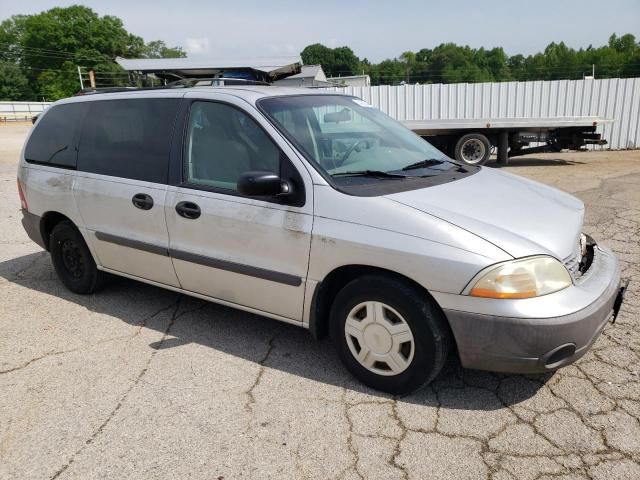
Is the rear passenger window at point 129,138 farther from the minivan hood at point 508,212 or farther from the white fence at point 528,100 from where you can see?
the white fence at point 528,100

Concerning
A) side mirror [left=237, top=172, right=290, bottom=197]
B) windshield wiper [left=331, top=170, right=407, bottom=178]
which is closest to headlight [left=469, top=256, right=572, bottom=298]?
windshield wiper [left=331, top=170, right=407, bottom=178]

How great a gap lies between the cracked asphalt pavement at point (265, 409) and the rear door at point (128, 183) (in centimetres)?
55

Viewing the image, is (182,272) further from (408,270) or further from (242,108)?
(408,270)

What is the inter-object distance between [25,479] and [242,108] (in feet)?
7.61

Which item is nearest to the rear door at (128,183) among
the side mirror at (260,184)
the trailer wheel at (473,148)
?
the side mirror at (260,184)

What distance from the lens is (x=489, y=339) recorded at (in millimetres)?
2494

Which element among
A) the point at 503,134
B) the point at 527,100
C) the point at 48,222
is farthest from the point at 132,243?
the point at 527,100

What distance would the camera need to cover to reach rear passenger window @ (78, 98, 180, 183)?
11.8ft

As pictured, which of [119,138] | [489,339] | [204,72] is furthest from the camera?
[204,72]

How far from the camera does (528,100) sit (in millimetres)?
15359

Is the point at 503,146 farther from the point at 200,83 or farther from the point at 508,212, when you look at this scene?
the point at 508,212

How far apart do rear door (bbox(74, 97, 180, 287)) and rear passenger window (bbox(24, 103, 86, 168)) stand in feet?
0.47

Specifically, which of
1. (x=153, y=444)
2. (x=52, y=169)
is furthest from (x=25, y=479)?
(x=52, y=169)

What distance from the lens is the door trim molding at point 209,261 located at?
3.05 meters
